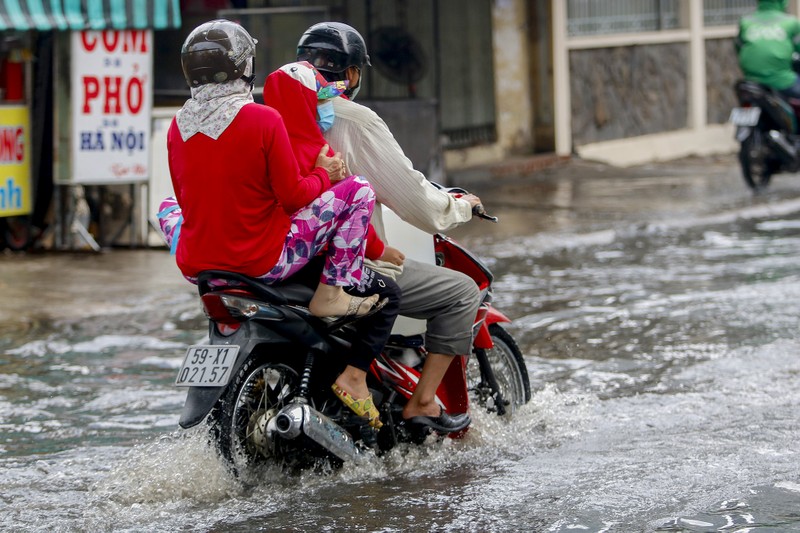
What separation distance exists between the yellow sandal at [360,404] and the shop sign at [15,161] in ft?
21.2

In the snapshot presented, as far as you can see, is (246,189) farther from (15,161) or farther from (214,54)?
(15,161)

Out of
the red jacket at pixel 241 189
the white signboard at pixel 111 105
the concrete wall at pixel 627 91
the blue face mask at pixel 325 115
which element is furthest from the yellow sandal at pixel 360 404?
the concrete wall at pixel 627 91

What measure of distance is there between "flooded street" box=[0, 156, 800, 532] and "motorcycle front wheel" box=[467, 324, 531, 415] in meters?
0.08

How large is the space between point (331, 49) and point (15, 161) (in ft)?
21.7

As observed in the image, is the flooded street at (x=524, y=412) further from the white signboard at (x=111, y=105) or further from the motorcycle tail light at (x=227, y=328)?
the white signboard at (x=111, y=105)

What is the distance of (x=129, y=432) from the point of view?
19.4 feet

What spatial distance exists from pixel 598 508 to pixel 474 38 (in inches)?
465

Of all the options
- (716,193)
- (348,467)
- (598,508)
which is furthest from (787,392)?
(716,193)

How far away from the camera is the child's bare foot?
4852mm

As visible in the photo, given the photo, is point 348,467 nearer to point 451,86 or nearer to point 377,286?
point 377,286

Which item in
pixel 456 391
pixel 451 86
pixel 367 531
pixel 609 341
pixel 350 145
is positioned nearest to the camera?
pixel 367 531

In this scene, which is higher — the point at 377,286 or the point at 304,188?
the point at 304,188

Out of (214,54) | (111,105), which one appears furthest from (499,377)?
(111,105)

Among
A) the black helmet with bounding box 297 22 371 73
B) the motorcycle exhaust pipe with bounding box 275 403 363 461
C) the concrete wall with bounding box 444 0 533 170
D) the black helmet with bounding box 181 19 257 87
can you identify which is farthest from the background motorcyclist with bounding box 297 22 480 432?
the concrete wall with bounding box 444 0 533 170
